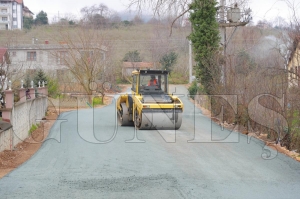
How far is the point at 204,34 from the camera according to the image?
22.9m

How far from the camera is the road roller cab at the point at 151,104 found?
54.4 ft

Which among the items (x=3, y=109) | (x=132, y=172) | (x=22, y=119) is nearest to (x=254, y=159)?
(x=132, y=172)

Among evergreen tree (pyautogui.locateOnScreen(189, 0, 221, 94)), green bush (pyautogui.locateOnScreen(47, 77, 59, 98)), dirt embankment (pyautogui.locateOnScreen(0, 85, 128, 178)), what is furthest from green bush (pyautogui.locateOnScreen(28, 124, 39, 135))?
green bush (pyautogui.locateOnScreen(47, 77, 59, 98))

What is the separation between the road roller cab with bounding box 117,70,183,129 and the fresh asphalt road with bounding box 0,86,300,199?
130 centimetres

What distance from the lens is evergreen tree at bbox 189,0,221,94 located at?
2230 centimetres

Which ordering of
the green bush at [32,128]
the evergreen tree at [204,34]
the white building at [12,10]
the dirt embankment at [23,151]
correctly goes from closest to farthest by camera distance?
the dirt embankment at [23,151]
the green bush at [32,128]
the evergreen tree at [204,34]
the white building at [12,10]

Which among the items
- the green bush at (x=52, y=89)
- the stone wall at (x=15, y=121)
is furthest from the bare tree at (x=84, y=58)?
the stone wall at (x=15, y=121)

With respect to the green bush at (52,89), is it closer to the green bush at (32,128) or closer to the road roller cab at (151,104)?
the green bush at (32,128)

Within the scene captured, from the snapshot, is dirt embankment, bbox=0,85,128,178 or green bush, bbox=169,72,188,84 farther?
green bush, bbox=169,72,188,84

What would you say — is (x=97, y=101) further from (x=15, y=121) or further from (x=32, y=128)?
(x=15, y=121)

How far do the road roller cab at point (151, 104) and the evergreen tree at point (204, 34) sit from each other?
15.0ft

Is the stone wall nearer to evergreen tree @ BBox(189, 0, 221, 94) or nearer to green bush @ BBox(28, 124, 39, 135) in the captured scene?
green bush @ BBox(28, 124, 39, 135)

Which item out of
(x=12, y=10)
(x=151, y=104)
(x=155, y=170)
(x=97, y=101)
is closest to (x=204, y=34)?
(x=151, y=104)

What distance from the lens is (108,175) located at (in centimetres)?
916
